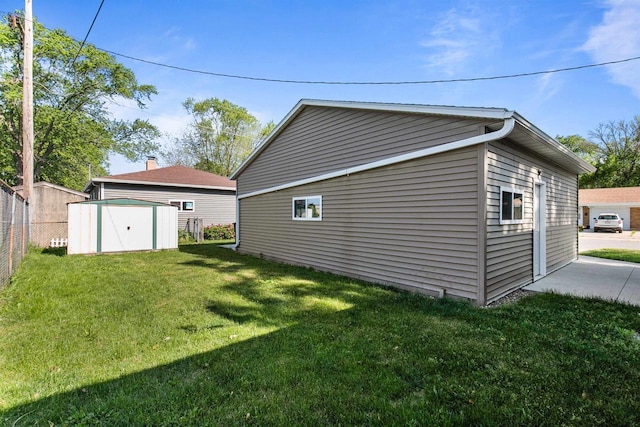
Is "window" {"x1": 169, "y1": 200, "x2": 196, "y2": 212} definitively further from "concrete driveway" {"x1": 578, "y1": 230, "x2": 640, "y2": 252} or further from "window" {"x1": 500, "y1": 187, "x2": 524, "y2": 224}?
"concrete driveway" {"x1": 578, "y1": 230, "x2": 640, "y2": 252}

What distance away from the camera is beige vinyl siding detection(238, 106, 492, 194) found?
18.7 feet

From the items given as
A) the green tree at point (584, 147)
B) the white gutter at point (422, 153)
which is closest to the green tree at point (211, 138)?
the white gutter at point (422, 153)

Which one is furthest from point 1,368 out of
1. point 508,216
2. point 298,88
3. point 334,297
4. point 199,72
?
point 298,88

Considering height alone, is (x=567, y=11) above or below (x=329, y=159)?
above

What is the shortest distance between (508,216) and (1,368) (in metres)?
7.23

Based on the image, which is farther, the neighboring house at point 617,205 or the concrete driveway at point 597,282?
the neighboring house at point 617,205

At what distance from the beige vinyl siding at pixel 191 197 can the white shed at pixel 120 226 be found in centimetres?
444

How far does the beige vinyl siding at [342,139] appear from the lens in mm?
5707

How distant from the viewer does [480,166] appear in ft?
16.4

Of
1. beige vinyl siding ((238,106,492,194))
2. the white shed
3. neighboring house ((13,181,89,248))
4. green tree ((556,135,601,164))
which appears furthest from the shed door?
green tree ((556,135,601,164))

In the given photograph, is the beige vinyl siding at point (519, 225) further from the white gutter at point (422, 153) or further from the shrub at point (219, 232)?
the shrub at point (219, 232)

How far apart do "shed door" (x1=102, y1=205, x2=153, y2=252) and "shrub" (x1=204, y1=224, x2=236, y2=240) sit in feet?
17.8

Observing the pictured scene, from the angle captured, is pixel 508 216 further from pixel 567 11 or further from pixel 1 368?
pixel 1 368

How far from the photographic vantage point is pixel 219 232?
17.7 metres
